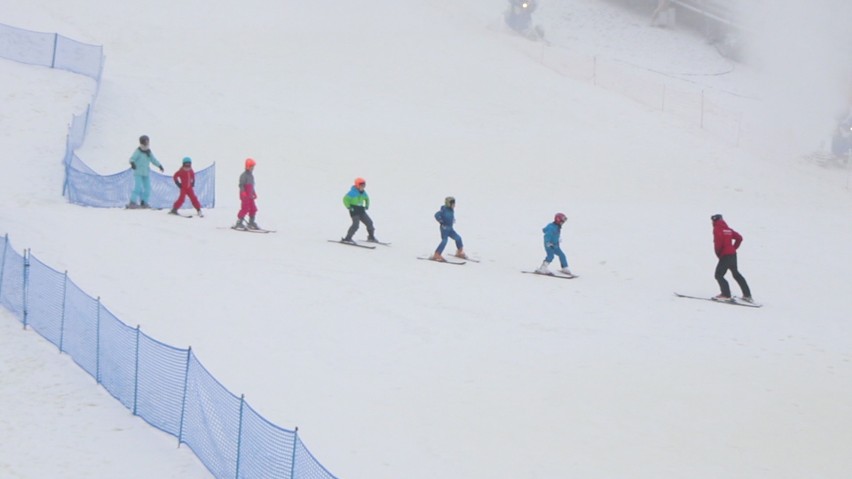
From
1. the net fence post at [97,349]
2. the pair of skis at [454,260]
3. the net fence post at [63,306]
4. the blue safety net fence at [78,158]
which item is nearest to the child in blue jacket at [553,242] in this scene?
the pair of skis at [454,260]

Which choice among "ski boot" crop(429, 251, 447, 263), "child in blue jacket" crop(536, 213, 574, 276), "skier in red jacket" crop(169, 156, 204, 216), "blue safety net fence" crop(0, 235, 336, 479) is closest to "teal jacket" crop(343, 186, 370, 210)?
"ski boot" crop(429, 251, 447, 263)

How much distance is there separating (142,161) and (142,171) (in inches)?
11.3

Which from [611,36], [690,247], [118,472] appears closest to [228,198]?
[690,247]

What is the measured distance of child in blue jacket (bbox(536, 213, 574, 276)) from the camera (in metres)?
20.6

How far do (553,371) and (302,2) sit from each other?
114 ft

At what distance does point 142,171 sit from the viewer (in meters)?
22.9

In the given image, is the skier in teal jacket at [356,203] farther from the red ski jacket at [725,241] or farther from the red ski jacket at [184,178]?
the red ski jacket at [725,241]

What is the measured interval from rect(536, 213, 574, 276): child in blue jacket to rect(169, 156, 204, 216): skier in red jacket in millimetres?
6784

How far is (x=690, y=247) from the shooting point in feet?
82.9

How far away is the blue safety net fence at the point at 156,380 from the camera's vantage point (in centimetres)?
1061

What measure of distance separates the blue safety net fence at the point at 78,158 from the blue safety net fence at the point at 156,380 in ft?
22.8

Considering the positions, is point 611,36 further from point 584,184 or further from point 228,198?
point 228,198

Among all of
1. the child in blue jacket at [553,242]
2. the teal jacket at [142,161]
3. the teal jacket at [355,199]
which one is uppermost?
the teal jacket at [142,161]

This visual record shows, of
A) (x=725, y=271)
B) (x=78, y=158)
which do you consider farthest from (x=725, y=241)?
(x=78, y=158)
